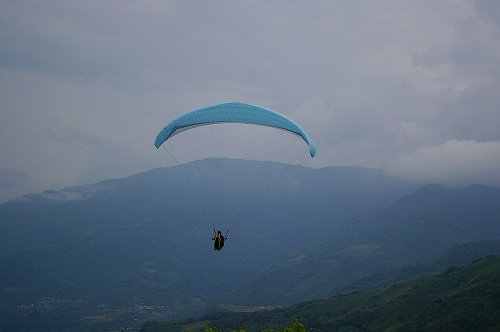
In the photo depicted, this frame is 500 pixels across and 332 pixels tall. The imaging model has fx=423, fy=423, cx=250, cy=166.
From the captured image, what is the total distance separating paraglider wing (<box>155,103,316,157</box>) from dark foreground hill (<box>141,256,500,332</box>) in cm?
6892

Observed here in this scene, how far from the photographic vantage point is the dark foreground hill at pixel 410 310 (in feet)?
287

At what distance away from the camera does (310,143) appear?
3347cm

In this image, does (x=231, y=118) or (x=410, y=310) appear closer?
(x=231, y=118)

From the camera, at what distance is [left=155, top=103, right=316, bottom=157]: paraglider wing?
3183cm

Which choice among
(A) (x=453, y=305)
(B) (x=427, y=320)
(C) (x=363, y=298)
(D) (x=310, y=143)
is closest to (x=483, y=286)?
(A) (x=453, y=305)

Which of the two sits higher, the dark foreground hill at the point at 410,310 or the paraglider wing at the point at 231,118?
the paraglider wing at the point at 231,118

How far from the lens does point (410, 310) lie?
105688 mm

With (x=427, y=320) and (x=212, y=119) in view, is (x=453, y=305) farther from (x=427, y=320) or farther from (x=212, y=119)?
(x=212, y=119)

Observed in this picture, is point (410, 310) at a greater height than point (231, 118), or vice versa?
point (231, 118)

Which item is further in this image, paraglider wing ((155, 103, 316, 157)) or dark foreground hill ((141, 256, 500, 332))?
dark foreground hill ((141, 256, 500, 332))

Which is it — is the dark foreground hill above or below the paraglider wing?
below

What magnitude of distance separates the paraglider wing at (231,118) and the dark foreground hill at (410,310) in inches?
2713

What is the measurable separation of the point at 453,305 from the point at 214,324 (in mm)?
72139

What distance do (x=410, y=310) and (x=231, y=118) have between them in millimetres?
92939
